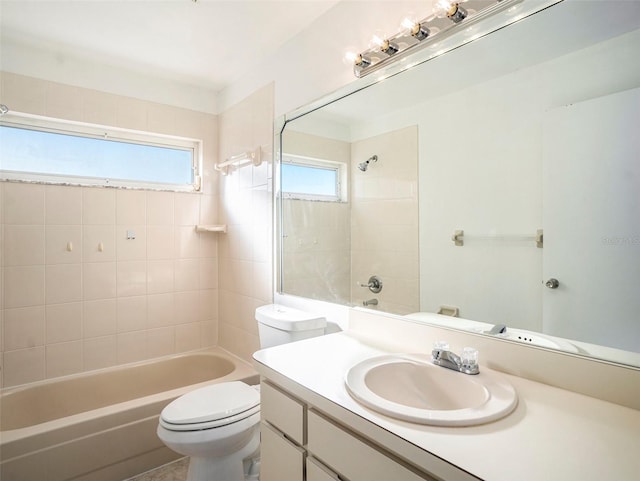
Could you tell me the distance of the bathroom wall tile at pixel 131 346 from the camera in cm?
239

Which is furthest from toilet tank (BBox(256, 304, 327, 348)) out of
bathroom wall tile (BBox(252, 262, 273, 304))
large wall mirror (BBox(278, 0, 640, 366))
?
bathroom wall tile (BBox(252, 262, 273, 304))

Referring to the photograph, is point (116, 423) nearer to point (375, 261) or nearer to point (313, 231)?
point (313, 231)

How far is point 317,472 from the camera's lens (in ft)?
3.04

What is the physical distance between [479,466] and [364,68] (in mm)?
1438

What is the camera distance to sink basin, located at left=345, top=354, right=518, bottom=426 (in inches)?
30.6

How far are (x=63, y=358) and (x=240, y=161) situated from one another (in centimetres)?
173

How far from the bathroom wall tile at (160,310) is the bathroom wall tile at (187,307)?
0.11 feet

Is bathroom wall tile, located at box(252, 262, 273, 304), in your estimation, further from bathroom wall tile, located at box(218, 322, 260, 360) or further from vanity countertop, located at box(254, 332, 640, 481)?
vanity countertop, located at box(254, 332, 640, 481)

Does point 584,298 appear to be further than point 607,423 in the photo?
Yes

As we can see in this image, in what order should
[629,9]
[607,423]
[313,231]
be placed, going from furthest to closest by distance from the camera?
[313,231], [629,9], [607,423]

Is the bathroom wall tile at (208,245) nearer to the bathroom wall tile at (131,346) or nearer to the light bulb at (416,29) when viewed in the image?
the bathroom wall tile at (131,346)

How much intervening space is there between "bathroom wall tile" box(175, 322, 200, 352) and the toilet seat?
1023 millimetres

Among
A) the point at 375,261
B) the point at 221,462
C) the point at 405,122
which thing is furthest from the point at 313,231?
the point at 221,462

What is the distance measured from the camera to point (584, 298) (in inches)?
38.5
